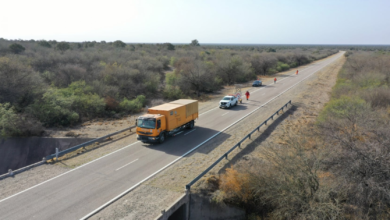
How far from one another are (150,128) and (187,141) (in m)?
3.08

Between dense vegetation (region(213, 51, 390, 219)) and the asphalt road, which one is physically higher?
dense vegetation (region(213, 51, 390, 219))

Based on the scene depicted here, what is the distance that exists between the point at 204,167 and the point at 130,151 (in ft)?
17.8

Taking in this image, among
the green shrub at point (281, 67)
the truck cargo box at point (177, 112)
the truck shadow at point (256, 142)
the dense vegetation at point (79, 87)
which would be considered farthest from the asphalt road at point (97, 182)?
the green shrub at point (281, 67)

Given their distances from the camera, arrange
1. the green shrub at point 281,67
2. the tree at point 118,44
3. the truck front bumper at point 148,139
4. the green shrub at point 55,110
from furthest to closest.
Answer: the tree at point 118,44
the green shrub at point 281,67
the green shrub at point 55,110
the truck front bumper at point 148,139

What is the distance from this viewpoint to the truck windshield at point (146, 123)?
17359mm

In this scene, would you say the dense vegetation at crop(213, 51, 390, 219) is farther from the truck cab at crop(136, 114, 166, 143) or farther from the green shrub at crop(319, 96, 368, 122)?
the truck cab at crop(136, 114, 166, 143)

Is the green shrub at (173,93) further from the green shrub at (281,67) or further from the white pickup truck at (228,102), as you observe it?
the green shrub at (281,67)

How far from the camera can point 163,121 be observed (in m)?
18.0

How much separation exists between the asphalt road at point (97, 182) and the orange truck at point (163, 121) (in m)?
0.67

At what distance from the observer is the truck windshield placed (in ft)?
57.0

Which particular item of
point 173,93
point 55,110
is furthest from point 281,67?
point 55,110

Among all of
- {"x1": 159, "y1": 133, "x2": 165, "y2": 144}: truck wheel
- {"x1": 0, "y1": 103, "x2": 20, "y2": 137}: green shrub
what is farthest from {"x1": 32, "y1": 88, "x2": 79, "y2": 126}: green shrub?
{"x1": 159, "y1": 133, "x2": 165, "y2": 144}: truck wheel

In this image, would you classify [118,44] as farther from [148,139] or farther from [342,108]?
[342,108]

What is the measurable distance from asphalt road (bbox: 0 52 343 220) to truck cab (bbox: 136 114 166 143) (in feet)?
2.16
